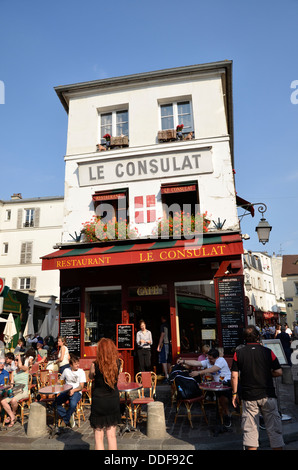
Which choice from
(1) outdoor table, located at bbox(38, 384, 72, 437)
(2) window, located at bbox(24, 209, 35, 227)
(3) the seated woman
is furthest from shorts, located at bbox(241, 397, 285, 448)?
(2) window, located at bbox(24, 209, 35, 227)

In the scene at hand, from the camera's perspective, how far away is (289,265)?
45.8 m

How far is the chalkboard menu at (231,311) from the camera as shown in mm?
9547

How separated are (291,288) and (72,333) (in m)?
37.5

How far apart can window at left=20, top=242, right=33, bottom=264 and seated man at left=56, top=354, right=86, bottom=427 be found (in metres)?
22.3

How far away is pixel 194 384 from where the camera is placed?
6469mm

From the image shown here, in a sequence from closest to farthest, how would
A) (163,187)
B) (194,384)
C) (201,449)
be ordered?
(201,449) → (194,384) → (163,187)

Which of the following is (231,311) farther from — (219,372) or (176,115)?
(176,115)

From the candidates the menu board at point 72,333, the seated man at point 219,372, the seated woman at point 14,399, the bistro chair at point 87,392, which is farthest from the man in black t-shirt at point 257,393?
the menu board at point 72,333

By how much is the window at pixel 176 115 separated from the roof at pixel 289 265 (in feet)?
118

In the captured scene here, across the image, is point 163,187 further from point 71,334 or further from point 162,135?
point 71,334

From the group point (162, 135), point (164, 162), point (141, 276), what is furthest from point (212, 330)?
point (162, 135)

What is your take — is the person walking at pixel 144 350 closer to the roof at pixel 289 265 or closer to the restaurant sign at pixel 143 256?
the restaurant sign at pixel 143 256
